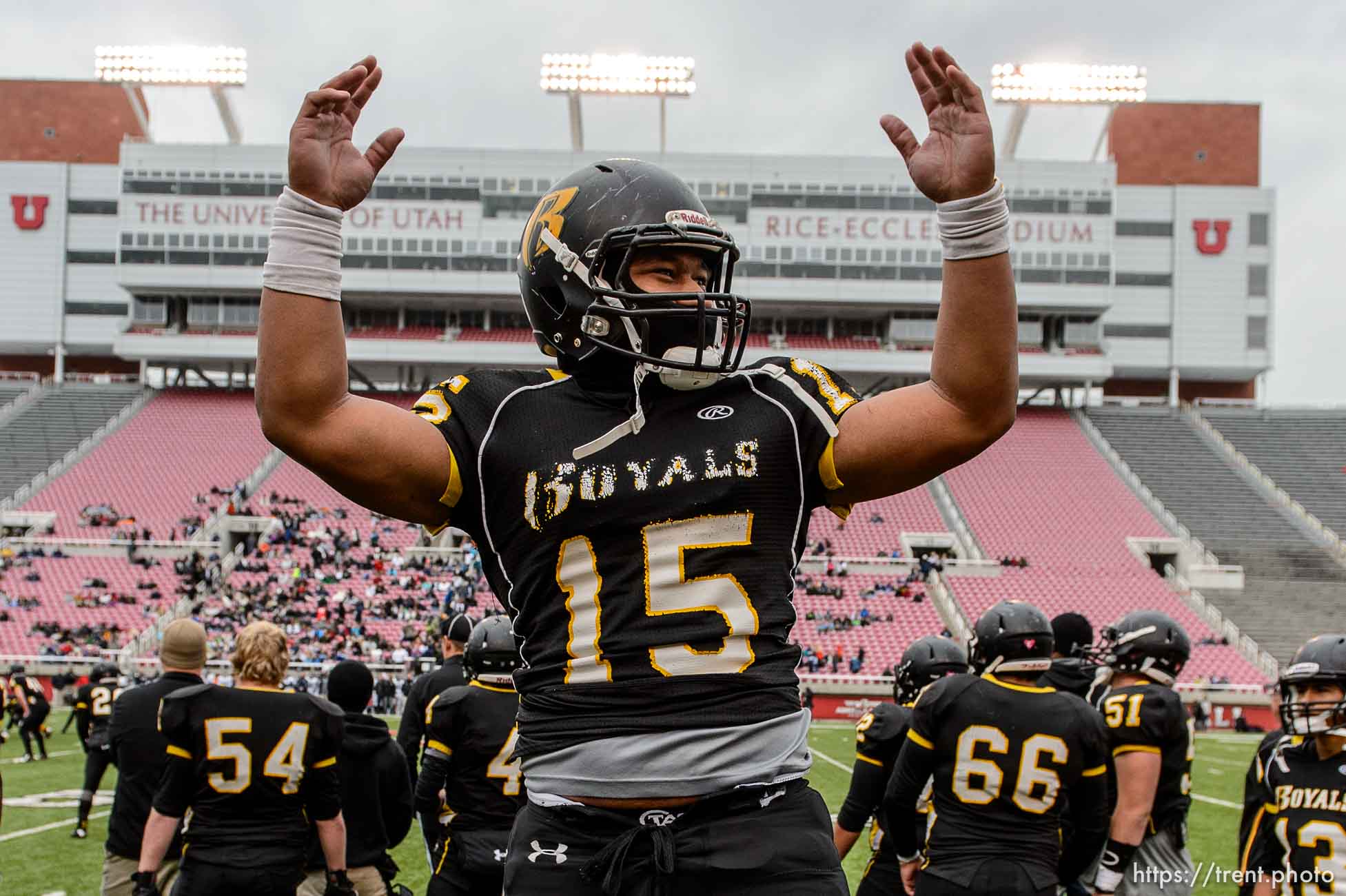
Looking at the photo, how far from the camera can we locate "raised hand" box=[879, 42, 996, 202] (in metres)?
2.22

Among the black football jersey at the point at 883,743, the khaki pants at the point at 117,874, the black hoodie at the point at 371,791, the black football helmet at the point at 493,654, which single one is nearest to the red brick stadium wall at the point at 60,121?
the khaki pants at the point at 117,874

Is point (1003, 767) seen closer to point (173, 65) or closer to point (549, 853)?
point (549, 853)

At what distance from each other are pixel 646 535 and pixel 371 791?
15.3ft

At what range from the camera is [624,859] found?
212 centimetres

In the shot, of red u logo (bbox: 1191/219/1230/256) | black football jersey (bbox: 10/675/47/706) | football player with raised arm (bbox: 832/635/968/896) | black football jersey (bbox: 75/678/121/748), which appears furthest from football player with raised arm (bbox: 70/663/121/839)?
red u logo (bbox: 1191/219/1230/256)

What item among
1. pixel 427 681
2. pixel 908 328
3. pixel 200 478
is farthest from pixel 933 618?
pixel 427 681

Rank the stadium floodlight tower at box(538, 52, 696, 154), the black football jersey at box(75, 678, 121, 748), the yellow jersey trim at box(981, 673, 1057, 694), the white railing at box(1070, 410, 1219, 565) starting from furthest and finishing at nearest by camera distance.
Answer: the stadium floodlight tower at box(538, 52, 696, 154) → the white railing at box(1070, 410, 1219, 565) → the black football jersey at box(75, 678, 121, 748) → the yellow jersey trim at box(981, 673, 1057, 694)

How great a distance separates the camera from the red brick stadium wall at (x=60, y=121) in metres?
49.1

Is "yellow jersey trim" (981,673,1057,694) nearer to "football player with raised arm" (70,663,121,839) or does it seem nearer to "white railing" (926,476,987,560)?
"football player with raised arm" (70,663,121,839)

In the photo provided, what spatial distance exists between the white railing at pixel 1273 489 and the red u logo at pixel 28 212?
1650 inches

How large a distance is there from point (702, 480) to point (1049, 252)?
1743 inches

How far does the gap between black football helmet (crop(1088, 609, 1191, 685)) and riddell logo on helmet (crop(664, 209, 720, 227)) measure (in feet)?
13.9

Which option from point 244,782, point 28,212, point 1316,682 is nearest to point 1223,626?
point 1316,682

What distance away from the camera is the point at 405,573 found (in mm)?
32031
